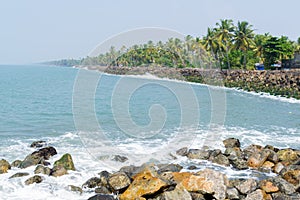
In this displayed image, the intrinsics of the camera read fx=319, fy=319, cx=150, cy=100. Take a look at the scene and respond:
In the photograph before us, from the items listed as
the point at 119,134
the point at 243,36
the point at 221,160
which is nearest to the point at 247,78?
the point at 243,36

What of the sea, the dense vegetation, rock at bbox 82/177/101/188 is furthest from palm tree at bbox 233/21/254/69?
rock at bbox 82/177/101/188

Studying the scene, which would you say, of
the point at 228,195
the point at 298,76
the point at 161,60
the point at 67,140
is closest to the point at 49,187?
the point at 228,195

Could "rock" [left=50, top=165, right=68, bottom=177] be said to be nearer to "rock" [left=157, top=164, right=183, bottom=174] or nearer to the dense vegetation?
"rock" [left=157, top=164, right=183, bottom=174]

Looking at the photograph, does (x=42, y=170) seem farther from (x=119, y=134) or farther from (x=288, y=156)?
(x=288, y=156)

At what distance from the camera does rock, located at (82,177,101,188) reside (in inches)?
394

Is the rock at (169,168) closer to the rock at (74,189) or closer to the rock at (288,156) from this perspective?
the rock at (74,189)

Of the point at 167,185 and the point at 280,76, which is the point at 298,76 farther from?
the point at 167,185

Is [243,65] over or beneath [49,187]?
over

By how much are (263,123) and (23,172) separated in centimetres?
1678

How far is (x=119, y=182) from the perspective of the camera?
940cm

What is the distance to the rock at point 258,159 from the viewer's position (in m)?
12.2

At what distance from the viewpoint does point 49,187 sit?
32.4 ft

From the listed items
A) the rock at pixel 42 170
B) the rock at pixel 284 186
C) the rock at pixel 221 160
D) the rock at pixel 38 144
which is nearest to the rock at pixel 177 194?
the rock at pixel 284 186

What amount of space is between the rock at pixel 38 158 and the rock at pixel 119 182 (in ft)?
12.8
